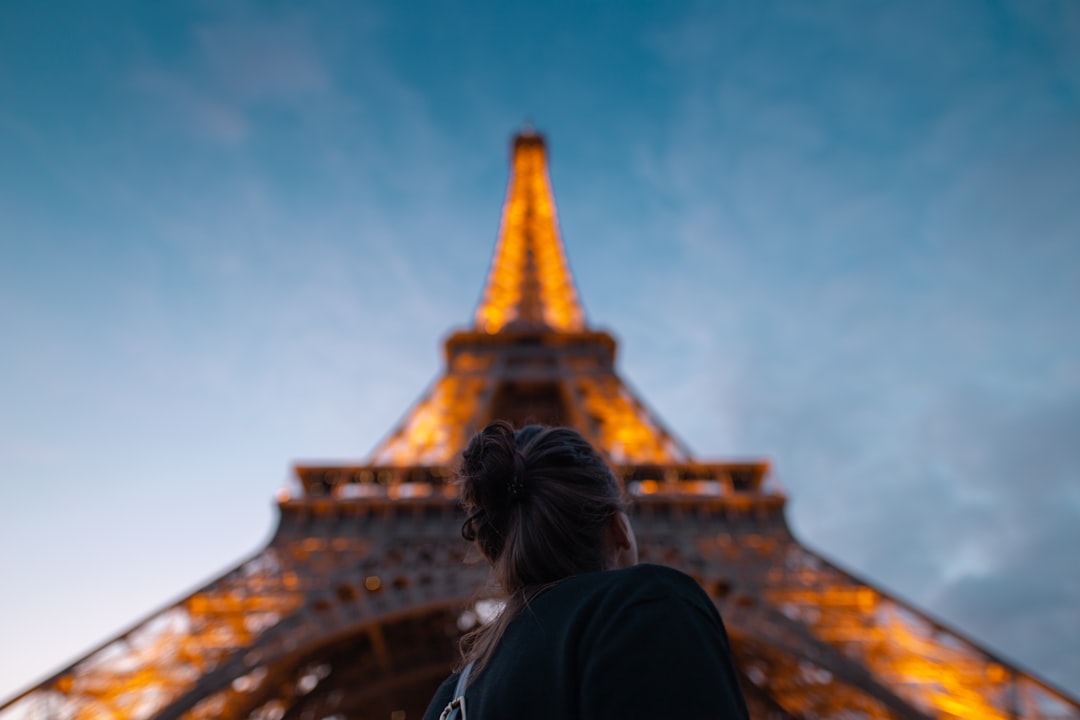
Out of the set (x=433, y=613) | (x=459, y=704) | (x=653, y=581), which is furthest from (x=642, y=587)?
(x=433, y=613)

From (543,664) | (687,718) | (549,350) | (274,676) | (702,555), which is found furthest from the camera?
(549,350)

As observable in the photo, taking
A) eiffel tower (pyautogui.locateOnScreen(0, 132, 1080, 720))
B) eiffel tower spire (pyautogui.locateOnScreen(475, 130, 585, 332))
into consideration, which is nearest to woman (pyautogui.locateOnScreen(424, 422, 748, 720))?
eiffel tower (pyautogui.locateOnScreen(0, 132, 1080, 720))

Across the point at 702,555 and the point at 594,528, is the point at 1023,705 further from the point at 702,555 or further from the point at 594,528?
the point at 594,528

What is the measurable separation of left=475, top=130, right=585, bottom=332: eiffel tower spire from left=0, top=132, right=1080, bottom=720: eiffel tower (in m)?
5.66

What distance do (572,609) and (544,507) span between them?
1.02ft

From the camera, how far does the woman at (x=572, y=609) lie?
1154 mm

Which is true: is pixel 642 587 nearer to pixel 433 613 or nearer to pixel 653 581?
pixel 653 581

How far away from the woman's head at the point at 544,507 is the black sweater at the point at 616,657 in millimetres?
150

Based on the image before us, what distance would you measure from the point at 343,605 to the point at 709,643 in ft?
37.5

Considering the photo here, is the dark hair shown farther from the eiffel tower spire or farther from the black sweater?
the eiffel tower spire

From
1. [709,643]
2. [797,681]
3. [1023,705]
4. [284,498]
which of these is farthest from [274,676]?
[709,643]

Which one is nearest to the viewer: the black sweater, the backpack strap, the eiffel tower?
the black sweater

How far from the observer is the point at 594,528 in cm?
165

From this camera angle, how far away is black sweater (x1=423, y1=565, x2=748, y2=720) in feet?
3.73
